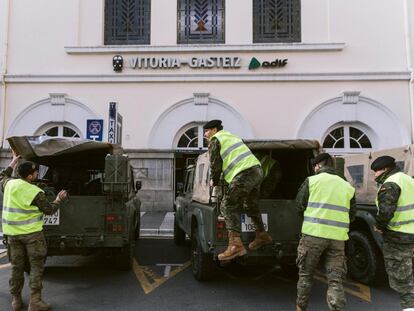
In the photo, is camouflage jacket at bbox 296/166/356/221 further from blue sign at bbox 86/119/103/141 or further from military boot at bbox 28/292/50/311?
blue sign at bbox 86/119/103/141

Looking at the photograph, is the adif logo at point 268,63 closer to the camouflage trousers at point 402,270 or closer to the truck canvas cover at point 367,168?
the truck canvas cover at point 367,168

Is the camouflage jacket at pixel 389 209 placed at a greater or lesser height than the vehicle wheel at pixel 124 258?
greater

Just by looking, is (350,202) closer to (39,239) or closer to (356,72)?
(39,239)

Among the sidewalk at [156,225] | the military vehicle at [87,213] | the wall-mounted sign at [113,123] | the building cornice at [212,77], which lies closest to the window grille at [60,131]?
the building cornice at [212,77]

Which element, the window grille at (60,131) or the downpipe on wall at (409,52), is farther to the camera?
the window grille at (60,131)

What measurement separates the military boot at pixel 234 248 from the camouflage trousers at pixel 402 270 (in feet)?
5.56

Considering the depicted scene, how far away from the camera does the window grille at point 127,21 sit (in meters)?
15.3

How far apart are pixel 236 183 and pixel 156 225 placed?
6.98m

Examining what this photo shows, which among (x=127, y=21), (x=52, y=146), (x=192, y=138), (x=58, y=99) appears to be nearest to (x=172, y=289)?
(x=52, y=146)

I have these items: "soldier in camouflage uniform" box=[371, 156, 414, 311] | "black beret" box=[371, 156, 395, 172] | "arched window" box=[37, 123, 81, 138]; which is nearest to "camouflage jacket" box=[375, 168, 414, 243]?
"soldier in camouflage uniform" box=[371, 156, 414, 311]

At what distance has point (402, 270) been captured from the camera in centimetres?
429

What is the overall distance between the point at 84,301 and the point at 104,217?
1284 millimetres

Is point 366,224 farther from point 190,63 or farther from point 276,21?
point 276,21

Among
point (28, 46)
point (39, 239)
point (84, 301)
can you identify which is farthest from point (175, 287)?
point (28, 46)
